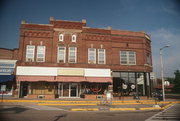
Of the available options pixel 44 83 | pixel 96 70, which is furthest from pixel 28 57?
pixel 96 70

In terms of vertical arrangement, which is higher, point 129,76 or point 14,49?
point 14,49

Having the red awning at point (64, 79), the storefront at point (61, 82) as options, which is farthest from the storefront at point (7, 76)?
the red awning at point (64, 79)

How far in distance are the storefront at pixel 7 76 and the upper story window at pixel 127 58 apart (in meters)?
17.6

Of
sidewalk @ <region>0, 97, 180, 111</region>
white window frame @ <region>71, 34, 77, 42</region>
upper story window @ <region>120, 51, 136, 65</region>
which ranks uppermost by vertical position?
white window frame @ <region>71, 34, 77, 42</region>

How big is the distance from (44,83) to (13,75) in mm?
4602

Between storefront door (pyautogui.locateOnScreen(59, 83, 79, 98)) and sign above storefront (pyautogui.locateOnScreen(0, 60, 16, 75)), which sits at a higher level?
sign above storefront (pyautogui.locateOnScreen(0, 60, 16, 75))

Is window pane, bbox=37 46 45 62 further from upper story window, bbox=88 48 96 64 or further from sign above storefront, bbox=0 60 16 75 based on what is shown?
upper story window, bbox=88 48 96 64

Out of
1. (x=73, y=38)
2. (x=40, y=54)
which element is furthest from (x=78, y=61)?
(x=40, y=54)

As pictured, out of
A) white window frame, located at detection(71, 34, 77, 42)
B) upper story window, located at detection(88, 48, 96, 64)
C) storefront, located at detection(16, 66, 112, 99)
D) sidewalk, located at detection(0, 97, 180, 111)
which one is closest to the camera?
sidewalk, located at detection(0, 97, 180, 111)

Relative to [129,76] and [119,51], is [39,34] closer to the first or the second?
[119,51]

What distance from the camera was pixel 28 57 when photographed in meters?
23.2

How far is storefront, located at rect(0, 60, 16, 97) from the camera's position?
2145cm

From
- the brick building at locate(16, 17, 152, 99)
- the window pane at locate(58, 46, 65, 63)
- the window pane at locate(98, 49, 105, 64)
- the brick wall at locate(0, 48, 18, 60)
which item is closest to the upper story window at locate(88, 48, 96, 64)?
the brick building at locate(16, 17, 152, 99)

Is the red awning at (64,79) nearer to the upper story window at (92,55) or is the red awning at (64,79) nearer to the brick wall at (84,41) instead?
the brick wall at (84,41)
